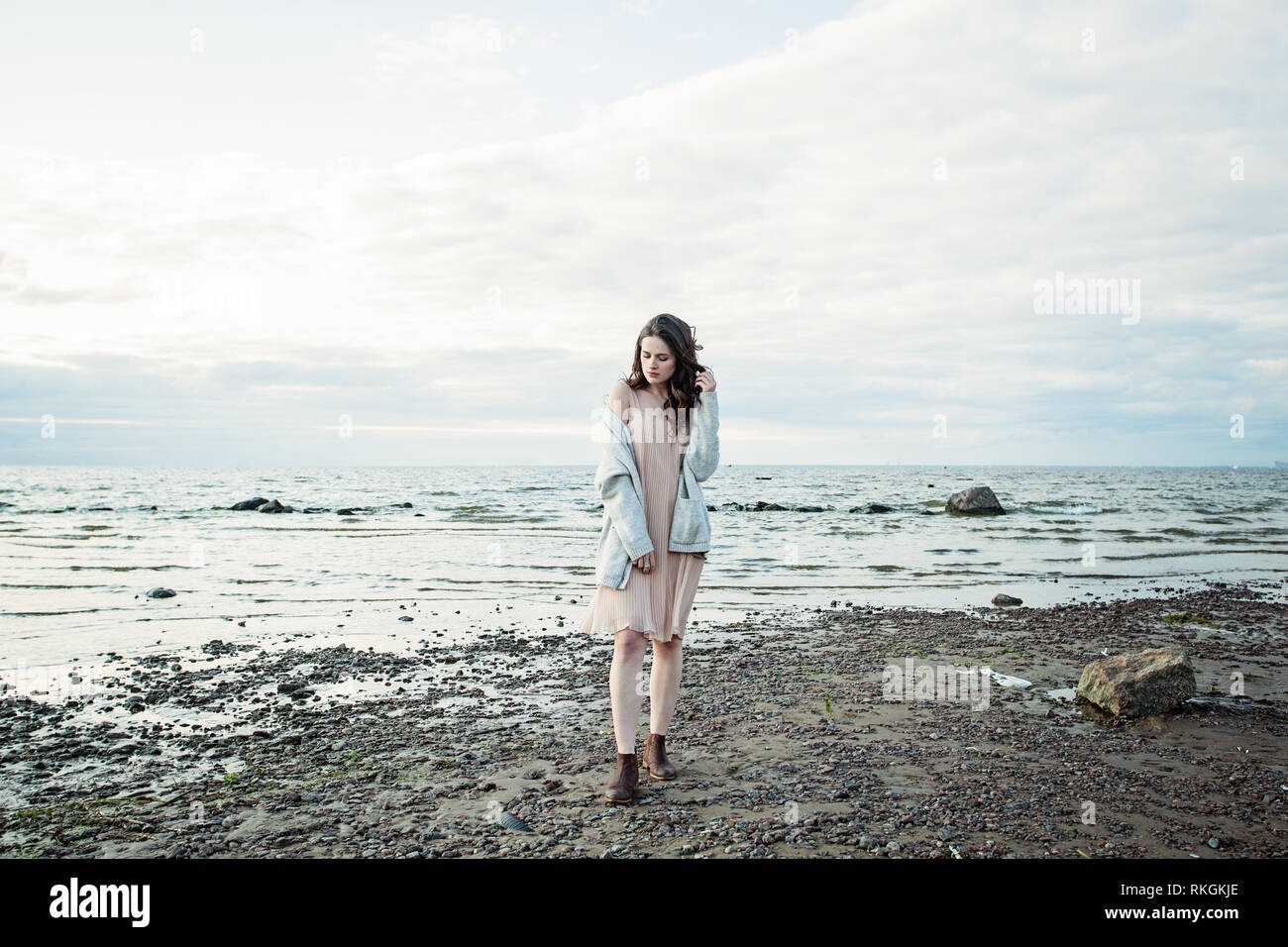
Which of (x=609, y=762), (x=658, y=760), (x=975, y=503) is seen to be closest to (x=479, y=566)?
(x=609, y=762)

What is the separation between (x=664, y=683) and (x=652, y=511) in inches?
44.2

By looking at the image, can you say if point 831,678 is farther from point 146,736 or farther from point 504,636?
point 146,736

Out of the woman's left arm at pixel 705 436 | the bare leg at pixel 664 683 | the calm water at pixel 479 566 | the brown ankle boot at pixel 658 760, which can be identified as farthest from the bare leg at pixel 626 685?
the calm water at pixel 479 566

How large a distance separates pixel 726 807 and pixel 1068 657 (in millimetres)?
6063

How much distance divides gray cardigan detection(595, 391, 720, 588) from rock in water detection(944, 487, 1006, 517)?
33375mm

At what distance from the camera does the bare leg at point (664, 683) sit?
509 cm

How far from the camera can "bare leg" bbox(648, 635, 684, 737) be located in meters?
5.09

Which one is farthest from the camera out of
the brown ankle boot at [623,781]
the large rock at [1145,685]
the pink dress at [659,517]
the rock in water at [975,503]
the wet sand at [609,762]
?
the rock in water at [975,503]

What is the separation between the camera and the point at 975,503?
36.1 meters

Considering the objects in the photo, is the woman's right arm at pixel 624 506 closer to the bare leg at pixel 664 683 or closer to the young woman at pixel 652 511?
the young woman at pixel 652 511

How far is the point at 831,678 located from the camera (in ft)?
26.3

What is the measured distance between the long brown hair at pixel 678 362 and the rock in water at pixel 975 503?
3343cm

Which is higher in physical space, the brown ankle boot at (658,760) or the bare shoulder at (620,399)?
the bare shoulder at (620,399)

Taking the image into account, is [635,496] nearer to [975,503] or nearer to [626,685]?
[626,685]
